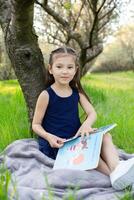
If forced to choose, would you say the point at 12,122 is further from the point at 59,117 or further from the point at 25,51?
the point at 59,117

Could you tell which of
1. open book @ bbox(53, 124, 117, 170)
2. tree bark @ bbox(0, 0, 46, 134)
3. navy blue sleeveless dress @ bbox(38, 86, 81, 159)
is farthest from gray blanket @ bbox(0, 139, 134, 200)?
Result: tree bark @ bbox(0, 0, 46, 134)

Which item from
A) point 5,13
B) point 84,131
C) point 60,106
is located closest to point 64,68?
point 60,106

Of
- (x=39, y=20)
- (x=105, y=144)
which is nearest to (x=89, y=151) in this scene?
(x=105, y=144)

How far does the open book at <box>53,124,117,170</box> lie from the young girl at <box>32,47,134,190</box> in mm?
71

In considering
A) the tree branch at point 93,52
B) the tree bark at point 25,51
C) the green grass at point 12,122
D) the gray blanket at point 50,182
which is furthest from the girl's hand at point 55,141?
the tree branch at point 93,52

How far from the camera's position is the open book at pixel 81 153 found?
11.4 feet

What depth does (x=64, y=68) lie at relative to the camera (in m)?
3.92

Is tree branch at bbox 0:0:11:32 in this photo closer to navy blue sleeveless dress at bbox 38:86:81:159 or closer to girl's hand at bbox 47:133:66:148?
navy blue sleeveless dress at bbox 38:86:81:159

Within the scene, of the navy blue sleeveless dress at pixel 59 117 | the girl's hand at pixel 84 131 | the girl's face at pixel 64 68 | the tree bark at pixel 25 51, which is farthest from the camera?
the tree bark at pixel 25 51

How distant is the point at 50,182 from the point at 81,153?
1.30 ft

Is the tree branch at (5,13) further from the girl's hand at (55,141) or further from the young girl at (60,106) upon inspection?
the girl's hand at (55,141)

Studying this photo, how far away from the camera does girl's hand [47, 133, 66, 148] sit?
379 centimetres

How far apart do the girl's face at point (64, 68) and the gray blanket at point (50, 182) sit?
61cm

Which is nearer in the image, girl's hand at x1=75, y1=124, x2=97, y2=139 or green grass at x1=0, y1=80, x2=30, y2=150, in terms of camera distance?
girl's hand at x1=75, y1=124, x2=97, y2=139
